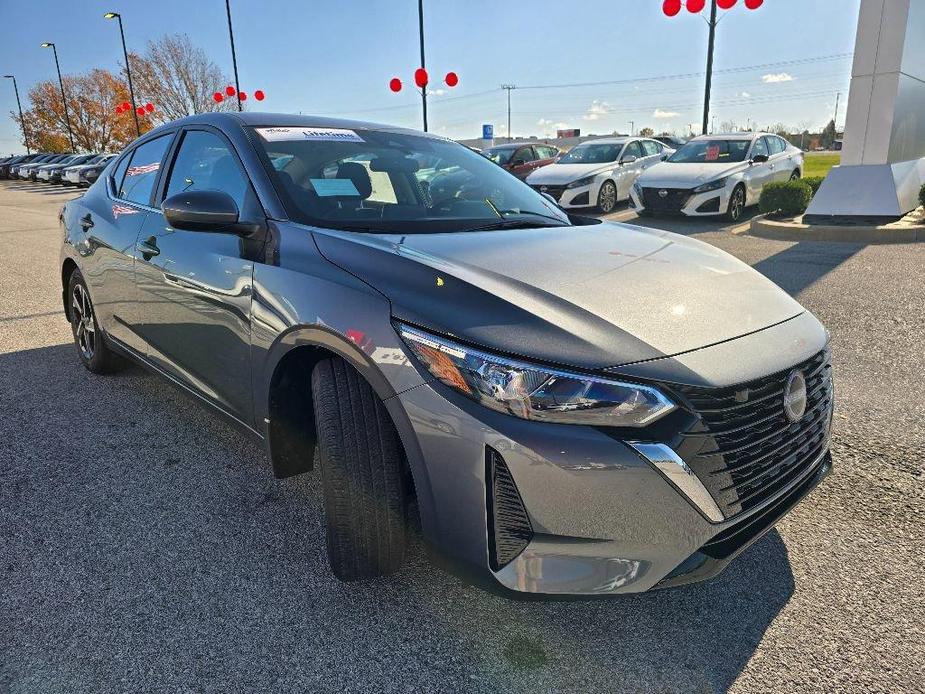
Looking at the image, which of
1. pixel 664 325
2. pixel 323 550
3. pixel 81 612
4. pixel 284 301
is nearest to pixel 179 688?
pixel 81 612

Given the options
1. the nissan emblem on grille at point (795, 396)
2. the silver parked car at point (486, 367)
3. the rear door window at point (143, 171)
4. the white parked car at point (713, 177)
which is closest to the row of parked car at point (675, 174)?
the white parked car at point (713, 177)

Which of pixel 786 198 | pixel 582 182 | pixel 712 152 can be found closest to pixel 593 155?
pixel 582 182

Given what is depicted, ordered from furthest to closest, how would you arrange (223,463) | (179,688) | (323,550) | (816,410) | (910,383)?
1. (910,383)
2. (223,463)
3. (323,550)
4. (816,410)
5. (179,688)

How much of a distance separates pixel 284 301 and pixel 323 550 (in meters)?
0.92

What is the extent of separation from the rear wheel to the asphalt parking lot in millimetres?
8921

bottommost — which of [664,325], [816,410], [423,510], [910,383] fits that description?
[910,383]

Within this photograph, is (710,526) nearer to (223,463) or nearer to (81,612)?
(81,612)

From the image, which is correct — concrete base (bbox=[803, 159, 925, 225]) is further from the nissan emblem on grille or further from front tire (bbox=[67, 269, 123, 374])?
front tire (bbox=[67, 269, 123, 374])

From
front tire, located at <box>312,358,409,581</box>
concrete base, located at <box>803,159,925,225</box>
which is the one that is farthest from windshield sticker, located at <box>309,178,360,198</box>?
concrete base, located at <box>803,159,925,225</box>

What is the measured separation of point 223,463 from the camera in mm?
3174

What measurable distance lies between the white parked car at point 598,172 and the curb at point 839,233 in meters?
3.59

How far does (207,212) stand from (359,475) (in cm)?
113

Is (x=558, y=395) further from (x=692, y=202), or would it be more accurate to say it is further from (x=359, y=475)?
(x=692, y=202)

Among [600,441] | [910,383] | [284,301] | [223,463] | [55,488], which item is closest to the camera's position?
[600,441]
